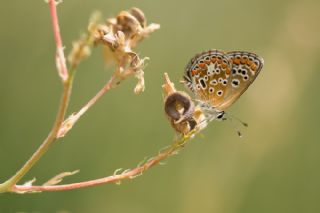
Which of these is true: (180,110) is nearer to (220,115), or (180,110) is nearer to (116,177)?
(116,177)

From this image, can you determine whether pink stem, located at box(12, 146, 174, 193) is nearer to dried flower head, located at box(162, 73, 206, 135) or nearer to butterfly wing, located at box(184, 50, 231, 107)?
dried flower head, located at box(162, 73, 206, 135)

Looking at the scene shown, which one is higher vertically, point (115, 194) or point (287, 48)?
point (287, 48)

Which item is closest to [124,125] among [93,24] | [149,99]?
[149,99]

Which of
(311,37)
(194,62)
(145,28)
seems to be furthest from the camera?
(311,37)

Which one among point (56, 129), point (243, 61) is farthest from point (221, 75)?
point (56, 129)

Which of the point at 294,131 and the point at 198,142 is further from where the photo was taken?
the point at 294,131

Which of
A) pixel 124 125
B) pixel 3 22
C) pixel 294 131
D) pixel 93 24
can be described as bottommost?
pixel 294 131

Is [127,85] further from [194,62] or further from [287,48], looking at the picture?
[194,62]
